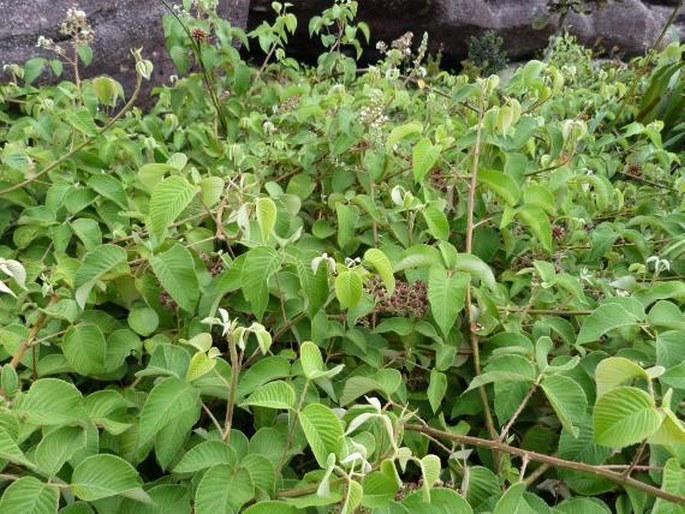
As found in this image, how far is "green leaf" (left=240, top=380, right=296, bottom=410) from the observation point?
745 mm

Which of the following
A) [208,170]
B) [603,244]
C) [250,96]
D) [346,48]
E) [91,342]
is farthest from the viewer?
[346,48]

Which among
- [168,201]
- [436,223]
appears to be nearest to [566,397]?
[436,223]

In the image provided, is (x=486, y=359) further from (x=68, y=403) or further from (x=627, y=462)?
(x=68, y=403)

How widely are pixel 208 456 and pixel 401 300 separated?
45 centimetres

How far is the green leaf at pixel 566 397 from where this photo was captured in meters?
0.88

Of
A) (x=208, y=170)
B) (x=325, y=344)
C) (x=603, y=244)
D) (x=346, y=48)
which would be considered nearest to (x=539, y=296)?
(x=603, y=244)

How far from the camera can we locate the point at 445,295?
3.33 ft

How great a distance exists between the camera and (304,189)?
5.10 ft

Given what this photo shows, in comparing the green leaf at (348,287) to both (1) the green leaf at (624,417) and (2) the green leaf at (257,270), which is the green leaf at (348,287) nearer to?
(2) the green leaf at (257,270)

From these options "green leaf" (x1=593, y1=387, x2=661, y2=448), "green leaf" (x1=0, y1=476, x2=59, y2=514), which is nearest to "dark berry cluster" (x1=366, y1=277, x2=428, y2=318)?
"green leaf" (x1=593, y1=387, x2=661, y2=448)

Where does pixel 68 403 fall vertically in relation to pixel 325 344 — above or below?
above

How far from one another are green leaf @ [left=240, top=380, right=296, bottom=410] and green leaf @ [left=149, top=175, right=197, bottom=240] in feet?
1.20

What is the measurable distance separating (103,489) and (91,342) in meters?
0.29

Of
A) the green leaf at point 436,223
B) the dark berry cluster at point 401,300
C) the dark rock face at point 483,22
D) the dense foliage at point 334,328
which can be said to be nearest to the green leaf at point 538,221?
the dense foliage at point 334,328
